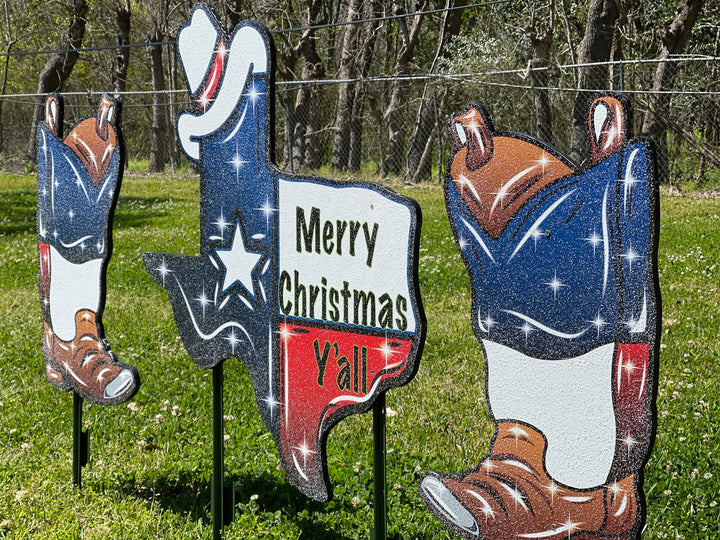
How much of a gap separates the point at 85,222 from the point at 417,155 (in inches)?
481

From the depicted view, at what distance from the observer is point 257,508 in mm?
3330

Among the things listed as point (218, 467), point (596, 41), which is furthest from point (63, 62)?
point (218, 467)

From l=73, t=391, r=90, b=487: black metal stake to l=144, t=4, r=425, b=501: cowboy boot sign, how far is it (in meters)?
0.87

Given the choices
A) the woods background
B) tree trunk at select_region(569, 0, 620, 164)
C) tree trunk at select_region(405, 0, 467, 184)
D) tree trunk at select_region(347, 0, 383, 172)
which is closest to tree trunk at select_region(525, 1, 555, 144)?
the woods background

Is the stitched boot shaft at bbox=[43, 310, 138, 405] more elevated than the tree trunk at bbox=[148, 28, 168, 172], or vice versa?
the tree trunk at bbox=[148, 28, 168, 172]

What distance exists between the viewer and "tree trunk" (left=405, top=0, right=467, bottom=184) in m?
14.7

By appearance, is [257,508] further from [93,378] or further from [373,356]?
[373,356]

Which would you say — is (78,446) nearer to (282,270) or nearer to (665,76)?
(282,270)

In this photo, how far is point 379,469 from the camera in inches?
103

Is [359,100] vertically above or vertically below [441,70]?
below

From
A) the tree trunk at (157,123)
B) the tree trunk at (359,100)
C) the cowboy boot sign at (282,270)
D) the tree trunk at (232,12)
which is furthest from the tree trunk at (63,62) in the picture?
the cowboy boot sign at (282,270)

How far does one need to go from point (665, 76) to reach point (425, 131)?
549 cm

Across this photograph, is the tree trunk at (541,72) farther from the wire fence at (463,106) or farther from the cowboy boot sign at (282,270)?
the cowboy boot sign at (282,270)

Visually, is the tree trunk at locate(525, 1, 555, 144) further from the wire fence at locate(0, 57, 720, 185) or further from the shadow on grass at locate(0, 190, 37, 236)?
the shadow on grass at locate(0, 190, 37, 236)
